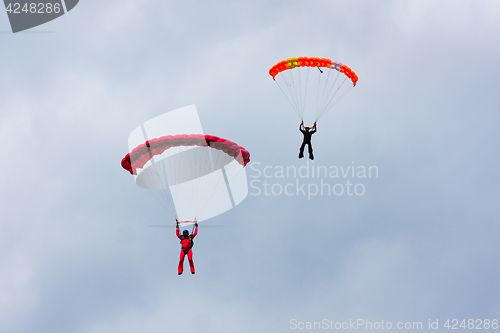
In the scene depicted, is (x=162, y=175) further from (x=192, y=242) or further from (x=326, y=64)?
(x=326, y=64)

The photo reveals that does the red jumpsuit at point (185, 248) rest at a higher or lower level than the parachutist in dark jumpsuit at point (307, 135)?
lower

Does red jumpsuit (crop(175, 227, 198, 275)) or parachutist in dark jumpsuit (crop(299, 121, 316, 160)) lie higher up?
parachutist in dark jumpsuit (crop(299, 121, 316, 160))

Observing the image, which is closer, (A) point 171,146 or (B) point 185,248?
(B) point 185,248

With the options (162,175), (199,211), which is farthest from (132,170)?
(199,211)

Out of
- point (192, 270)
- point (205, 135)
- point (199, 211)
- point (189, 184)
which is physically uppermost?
point (205, 135)

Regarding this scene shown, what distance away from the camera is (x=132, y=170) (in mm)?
20281

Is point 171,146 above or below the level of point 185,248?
above

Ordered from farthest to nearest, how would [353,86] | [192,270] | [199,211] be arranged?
1. [353,86]
2. [199,211]
3. [192,270]

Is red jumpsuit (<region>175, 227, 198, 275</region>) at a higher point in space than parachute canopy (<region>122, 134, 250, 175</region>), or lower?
lower

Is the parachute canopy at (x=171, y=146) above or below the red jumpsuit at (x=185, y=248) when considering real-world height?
above

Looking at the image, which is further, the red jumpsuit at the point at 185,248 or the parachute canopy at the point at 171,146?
the parachute canopy at the point at 171,146

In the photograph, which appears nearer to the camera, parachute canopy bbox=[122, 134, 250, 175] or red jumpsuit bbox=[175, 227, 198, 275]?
red jumpsuit bbox=[175, 227, 198, 275]

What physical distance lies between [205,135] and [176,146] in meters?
1.27

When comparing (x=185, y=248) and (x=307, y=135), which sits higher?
(x=307, y=135)
